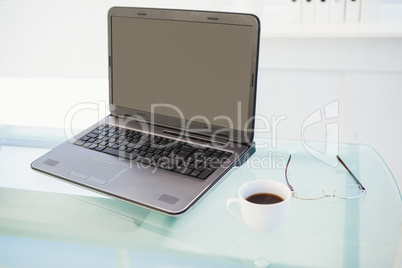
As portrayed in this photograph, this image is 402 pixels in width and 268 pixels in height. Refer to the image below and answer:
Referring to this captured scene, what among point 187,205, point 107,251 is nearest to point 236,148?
point 187,205

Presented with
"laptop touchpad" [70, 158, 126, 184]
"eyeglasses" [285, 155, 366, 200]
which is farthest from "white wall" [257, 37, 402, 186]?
"laptop touchpad" [70, 158, 126, 184]

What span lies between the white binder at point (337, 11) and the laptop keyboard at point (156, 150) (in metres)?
0.84

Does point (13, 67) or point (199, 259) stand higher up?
point (13, 67)

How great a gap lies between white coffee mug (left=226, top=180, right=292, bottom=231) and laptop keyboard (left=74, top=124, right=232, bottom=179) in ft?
0.39

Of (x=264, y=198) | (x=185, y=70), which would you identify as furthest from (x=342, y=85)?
(x=264, y=198)

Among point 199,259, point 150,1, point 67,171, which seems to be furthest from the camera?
point 150,1

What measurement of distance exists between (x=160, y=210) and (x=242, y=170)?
0.84 ft

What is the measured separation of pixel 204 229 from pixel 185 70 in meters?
0.39

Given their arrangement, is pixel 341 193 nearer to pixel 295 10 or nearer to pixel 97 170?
pixel 97 170

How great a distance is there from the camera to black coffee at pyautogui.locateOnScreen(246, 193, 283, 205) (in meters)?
0.82

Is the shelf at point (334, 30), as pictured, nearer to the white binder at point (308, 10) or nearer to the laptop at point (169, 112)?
the white binder at point (308, 10)

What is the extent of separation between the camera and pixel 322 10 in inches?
63.2

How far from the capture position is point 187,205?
2.77 ft

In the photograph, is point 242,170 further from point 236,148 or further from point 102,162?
point 102,162
